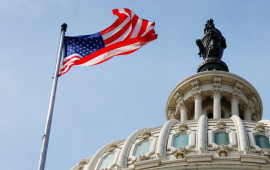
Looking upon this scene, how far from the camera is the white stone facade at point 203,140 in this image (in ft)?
141

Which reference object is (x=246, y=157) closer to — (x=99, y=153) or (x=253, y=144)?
(x=253, y=144)

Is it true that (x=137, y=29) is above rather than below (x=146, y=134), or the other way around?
above

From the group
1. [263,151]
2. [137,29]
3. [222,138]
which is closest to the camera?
[137,29]

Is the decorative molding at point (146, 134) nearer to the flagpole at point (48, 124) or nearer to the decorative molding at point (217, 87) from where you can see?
the decorative molding at point (217, 87)

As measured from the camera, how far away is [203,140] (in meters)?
45.7

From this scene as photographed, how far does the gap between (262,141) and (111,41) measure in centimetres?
1604

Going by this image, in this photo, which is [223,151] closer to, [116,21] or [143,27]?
[143,27]

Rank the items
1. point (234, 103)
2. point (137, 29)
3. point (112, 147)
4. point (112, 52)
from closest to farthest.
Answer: point (112, 52)
point (137, 29)
point (112, 147)
point (234, 103)

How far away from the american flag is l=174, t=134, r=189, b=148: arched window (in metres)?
12.4

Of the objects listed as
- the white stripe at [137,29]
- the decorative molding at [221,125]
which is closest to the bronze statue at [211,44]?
the decorative molding at [221,125]

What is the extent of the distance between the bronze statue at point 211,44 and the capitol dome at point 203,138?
16.4 feet

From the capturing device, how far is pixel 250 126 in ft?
161

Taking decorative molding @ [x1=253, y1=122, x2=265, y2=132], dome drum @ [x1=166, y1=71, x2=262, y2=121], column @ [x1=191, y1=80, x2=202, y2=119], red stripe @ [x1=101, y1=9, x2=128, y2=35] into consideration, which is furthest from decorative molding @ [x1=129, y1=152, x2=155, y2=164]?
dome drum @ [x1=166, y1=71, x2=262, y2=121]

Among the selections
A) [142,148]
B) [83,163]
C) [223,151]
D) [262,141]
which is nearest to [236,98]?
[262,141]
